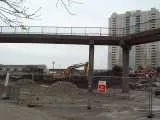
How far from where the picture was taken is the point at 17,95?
95.5ft

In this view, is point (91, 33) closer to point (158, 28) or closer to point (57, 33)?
point (57, 33)

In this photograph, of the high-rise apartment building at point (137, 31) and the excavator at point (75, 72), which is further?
the excavator at point (75, 72)

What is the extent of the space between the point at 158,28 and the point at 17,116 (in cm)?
4051

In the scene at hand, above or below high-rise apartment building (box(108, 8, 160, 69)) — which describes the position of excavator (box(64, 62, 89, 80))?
below

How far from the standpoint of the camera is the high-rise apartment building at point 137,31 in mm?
66719

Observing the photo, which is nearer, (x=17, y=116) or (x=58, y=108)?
(x=17, y=116)

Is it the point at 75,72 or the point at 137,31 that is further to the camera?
the point at 75,72

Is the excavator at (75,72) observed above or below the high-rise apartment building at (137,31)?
below

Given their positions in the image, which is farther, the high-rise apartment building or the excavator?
the excavator

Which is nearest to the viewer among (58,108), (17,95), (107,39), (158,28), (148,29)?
(58,108)

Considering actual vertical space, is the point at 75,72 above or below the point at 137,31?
below

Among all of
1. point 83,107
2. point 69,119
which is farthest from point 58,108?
point 69,119

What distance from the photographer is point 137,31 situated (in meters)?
63.9

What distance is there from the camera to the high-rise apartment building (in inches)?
2627
